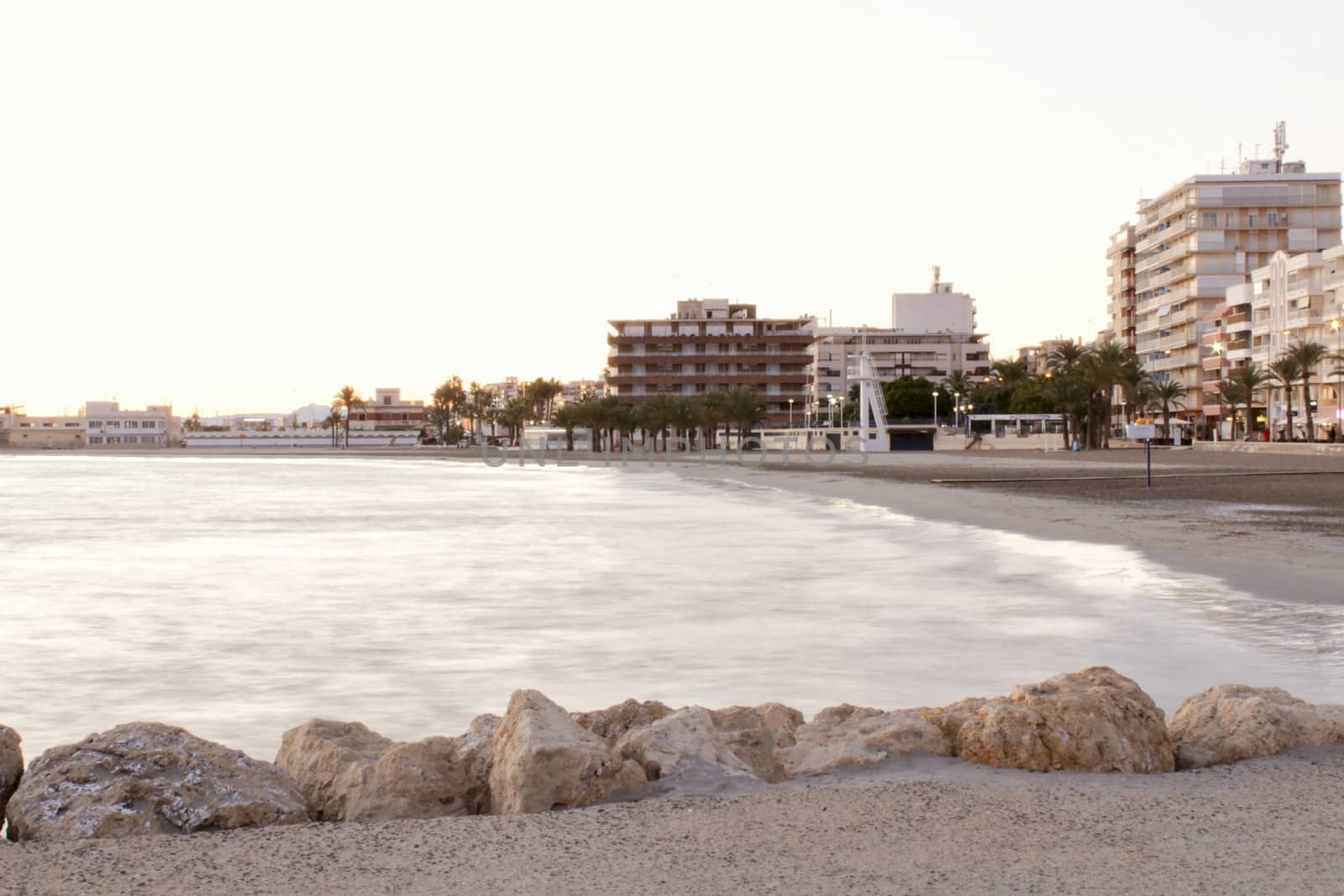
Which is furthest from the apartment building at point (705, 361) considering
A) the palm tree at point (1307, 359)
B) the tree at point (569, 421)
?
the palm tree at point (1307, 359)

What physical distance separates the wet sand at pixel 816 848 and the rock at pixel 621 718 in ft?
4.23

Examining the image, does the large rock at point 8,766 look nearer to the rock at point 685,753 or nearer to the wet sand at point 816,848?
the wet sand at point 816,848

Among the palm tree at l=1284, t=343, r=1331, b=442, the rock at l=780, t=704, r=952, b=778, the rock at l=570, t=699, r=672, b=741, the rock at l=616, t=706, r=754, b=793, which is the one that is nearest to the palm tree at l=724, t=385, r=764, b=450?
the palm tree at l=1284, t=343, r=1331, b=442

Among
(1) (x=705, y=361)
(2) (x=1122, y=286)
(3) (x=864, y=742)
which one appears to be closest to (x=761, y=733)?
(3) (x=864, y=742)

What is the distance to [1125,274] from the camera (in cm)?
15625

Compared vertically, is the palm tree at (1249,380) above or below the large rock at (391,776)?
above

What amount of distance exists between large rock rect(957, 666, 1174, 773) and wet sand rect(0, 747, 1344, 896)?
221 mm

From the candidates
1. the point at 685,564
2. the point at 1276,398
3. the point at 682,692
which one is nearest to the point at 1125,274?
the point at 1276,398

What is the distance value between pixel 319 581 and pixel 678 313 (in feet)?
494

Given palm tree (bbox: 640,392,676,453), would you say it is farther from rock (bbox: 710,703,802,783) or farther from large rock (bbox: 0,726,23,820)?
large rock (bbox: 0,726,23,820)

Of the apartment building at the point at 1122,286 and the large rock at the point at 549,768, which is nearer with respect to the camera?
the large rock at the point at 549,768

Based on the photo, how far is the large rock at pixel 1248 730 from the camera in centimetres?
620

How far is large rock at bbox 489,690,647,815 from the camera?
550 centimetres

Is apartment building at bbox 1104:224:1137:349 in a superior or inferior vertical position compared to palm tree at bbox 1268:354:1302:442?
superior
